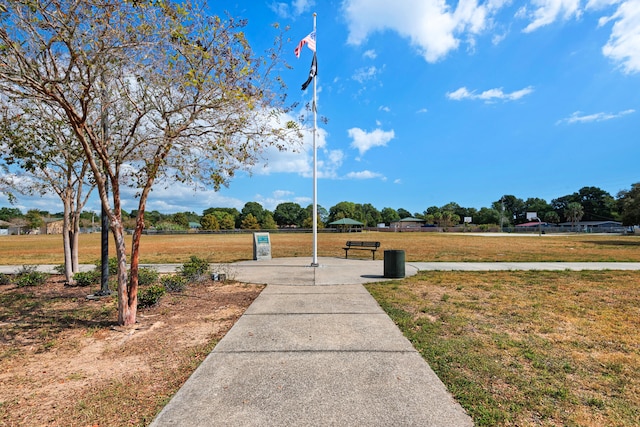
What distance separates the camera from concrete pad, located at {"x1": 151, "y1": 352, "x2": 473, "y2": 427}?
282 centimetres

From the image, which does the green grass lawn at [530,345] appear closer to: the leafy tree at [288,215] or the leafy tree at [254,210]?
the leafy tree at [288,215]

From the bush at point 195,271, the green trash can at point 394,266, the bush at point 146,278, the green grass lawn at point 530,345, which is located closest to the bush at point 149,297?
the bush at point 146,278

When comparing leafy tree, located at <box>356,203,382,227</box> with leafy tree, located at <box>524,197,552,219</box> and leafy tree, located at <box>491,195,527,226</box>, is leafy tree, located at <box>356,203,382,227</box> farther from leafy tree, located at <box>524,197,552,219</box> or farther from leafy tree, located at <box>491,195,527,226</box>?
leafy tree, located at <box>524,197,552,219</box>

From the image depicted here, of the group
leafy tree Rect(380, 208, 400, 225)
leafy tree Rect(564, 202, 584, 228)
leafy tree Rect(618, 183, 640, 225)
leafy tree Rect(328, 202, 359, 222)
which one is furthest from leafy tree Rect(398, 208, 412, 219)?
leafy tree Rect(618, 183, 640, 225)

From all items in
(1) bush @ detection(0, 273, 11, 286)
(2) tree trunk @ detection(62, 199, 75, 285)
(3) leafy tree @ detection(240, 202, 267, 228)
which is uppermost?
(3) leafy tree @ detection(240, 202, 267, 228)

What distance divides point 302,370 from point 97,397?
215 centimetres

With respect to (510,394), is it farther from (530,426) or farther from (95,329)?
(95,329)

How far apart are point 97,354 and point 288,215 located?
12908cm

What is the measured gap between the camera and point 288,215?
133 m

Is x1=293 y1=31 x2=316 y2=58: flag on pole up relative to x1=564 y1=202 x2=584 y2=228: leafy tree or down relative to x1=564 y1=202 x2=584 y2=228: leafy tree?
up

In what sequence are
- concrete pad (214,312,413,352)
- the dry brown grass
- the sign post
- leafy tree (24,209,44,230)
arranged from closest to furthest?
concrete pad (214,312,413,352), the sign post, the dry brown grass, leafy tree (24,209,44,230)

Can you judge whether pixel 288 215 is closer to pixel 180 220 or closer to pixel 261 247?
pixel 180 220

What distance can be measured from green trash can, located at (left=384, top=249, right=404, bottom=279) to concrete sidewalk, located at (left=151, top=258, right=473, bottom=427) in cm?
403

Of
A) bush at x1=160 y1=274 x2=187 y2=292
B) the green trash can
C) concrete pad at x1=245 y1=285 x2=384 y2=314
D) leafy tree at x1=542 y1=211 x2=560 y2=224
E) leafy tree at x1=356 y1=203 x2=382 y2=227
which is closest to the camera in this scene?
concrete pad at x1=245 y1=285 x2=384 y2=314
